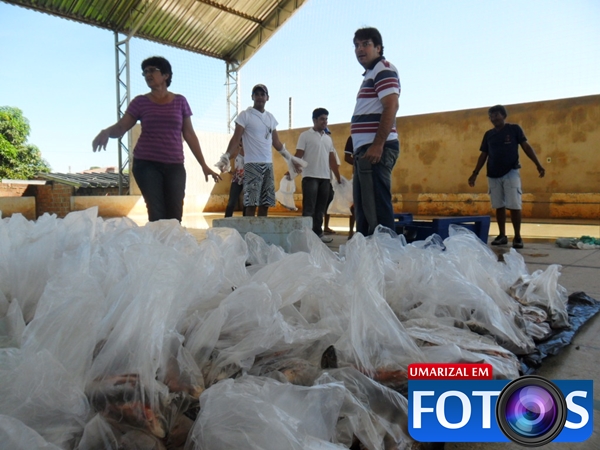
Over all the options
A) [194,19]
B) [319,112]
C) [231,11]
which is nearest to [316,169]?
[319,112]

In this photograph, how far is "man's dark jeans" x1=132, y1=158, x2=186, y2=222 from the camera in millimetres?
2992

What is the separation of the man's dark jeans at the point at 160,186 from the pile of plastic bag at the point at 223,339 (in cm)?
140

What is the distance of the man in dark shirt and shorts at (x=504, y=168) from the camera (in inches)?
→ 170

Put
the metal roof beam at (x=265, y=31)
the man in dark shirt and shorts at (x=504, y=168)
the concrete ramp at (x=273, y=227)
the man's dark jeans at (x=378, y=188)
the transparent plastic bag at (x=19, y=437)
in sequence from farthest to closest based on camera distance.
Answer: the metal roof beam at (x=265, y=31) < the man in dark shirt and shorts at (x=504, y=168) < the concrete ramp at (x=273, y=227) < the man's dark jeans at (x=378, y=188) < the transparent plastic bag at (x=19, y=437)

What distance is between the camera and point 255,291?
110 centimetres

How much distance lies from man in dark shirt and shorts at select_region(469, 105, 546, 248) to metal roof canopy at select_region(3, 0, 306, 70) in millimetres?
8628

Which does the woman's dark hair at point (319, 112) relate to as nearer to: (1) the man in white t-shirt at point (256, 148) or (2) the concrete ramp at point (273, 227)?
(1) the man in white t-shirt at point (256, 148)

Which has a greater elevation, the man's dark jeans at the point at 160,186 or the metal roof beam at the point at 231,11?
the metal roof beam at the point at 231,11

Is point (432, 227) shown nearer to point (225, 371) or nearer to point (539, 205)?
point (225, 371)

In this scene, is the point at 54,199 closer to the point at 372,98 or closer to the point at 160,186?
the point at 160,186

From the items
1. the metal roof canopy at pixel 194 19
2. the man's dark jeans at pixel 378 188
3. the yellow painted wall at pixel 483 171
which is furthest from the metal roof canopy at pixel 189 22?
the man's dark jeans at pixel 378 188

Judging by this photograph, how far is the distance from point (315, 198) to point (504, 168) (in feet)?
6.43

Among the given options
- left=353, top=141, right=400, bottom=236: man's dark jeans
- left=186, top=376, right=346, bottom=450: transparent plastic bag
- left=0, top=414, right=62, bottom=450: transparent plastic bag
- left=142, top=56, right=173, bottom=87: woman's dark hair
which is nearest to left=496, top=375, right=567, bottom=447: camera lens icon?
left=186, top=376, right=346, bottom=450: transparent plastic bag

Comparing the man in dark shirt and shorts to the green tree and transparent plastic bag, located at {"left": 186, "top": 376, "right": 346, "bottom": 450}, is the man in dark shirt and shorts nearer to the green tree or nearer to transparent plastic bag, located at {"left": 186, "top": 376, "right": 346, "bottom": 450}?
transparent plastic bag, located at {"left": 186, "top": 376, "right": 346, "bottom": 450}
